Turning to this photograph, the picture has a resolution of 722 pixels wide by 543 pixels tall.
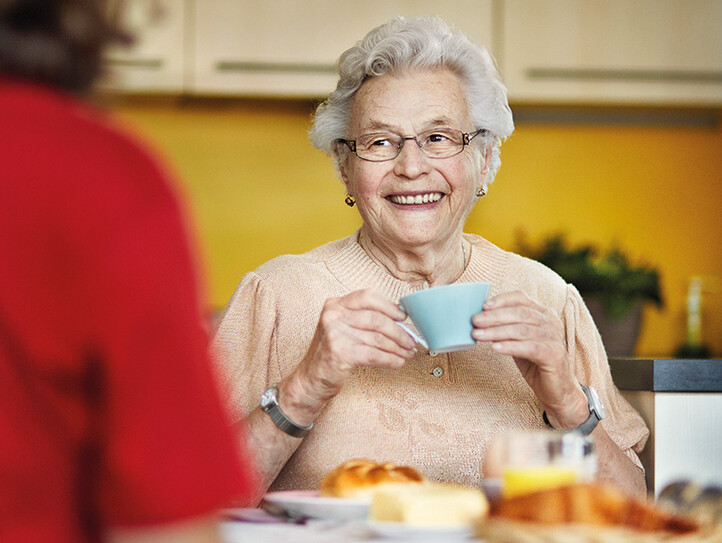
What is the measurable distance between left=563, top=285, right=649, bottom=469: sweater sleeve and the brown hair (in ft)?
4.07

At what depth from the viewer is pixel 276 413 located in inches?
52.6

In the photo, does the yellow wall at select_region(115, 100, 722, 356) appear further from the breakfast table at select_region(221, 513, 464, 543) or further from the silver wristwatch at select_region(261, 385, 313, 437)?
the breakfast table at select_region(221, 513, 464, 543)

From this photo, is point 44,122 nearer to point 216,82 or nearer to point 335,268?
point 335,268

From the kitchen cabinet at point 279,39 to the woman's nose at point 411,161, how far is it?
140 cm

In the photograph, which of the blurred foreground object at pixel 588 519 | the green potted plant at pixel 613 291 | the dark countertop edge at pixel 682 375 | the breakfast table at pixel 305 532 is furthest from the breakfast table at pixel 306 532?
the green potted plant at pixel 613 291

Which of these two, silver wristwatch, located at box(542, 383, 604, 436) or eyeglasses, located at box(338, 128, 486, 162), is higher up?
eyeglasses, located at box(338, 128, 486, 162)

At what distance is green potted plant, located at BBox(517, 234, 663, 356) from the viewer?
2441 millimetres

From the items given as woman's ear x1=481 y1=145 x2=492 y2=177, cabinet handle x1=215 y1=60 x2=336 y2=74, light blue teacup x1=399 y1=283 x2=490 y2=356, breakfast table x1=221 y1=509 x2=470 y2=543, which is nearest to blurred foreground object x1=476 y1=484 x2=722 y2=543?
breakfast table x1=221 y1=509 x2=470 y2=543

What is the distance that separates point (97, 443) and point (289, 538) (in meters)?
0.40

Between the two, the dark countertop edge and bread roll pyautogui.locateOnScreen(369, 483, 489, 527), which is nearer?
bread roll pyautogui.locateOnScreen(369, 483, 489, 527)

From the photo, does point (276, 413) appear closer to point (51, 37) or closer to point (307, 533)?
point (307, 533)

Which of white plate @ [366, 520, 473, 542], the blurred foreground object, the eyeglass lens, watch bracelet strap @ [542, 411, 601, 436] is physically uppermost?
the eyeglass lens

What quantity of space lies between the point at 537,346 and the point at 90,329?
34.6 inches

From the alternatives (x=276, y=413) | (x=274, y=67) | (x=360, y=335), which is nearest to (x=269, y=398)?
(x=276, y=413)
